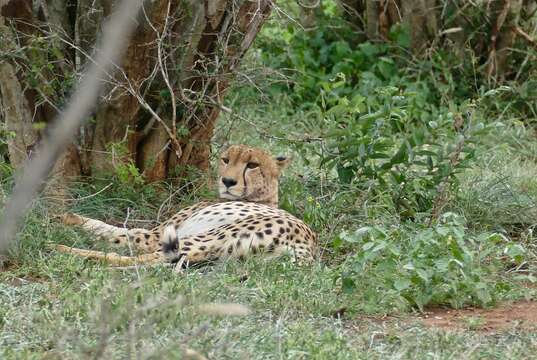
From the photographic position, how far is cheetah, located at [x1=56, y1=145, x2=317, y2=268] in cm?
452

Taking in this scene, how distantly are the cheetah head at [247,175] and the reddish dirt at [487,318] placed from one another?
5.89ft

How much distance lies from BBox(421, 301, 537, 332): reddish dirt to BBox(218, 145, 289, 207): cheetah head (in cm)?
179

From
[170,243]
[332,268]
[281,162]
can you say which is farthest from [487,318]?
[281,162]

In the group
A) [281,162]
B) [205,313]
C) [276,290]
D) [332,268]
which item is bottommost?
[332,268]

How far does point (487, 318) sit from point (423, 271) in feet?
0.91

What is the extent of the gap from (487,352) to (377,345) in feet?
1.12

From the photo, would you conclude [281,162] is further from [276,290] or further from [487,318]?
[487,318]

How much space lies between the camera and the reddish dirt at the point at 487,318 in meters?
3.53

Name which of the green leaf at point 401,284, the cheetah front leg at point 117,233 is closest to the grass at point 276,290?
the green leaf at point 401,284

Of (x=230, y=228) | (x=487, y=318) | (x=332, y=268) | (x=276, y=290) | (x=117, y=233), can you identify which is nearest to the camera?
(x=487, y=318)

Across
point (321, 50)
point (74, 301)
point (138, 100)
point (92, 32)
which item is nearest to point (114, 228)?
point (138, 100)

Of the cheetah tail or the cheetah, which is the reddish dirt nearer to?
the cheetah

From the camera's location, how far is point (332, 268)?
4.56m

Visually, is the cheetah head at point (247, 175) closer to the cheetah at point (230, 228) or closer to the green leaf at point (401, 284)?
the cheetah at point (230, 228)
